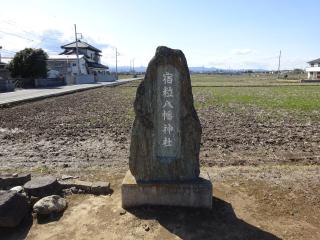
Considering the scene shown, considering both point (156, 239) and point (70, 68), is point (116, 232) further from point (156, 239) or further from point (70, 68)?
point (70, 68)

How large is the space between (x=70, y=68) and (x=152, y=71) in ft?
205

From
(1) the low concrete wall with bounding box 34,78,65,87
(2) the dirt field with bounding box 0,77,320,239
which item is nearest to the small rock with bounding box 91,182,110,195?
(2) the dirt field with bounding box 0,77,320,239

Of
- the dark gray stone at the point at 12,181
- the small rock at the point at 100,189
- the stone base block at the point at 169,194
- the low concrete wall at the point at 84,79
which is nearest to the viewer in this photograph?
the stone base block at the point at 169,194

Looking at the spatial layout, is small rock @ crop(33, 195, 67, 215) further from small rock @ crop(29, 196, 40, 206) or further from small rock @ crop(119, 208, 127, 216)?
small rock @ crop(119, 208, 127, 216)

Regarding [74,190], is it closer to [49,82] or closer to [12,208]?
[12,208]

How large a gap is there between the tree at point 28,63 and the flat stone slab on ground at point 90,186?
139 ft

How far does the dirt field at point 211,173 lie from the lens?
16.9 ft

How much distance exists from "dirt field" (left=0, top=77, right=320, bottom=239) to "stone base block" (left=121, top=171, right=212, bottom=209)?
5.7 inches

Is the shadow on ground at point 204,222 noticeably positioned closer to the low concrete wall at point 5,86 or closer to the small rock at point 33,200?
the small rock at point 33,200

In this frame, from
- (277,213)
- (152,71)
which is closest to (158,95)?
(152,71)

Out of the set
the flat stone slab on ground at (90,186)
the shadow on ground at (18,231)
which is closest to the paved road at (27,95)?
the flat stone slab on ground at (90,186)

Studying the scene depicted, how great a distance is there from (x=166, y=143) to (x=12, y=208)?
257 cm

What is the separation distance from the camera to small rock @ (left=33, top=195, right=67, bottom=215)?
218 inches

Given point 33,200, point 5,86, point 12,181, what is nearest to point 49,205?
point 33,200
